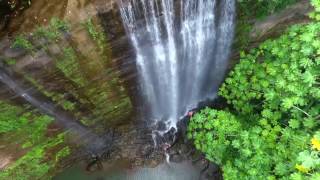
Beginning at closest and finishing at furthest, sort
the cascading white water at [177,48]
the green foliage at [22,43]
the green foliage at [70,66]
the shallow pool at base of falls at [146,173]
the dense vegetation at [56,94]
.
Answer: the green foliage at [22,43] → the dense vegetation at [56,94] → the green foliage at [70,66] → the cascading white water at [177,48] → the shallow pool at base of falls at [146,173]

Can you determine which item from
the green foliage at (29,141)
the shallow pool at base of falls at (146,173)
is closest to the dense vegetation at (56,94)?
the green foliage at (29,141)

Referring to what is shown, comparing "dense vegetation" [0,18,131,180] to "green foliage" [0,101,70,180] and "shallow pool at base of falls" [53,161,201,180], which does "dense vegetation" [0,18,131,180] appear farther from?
"shallow pool at base of falls" [53,161,201,180]

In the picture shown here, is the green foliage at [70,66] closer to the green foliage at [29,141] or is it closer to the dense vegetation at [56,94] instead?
the dense vegetation at [56,94]

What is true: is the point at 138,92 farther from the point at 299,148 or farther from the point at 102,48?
the point at 299,148

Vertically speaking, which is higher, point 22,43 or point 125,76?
point 22,43

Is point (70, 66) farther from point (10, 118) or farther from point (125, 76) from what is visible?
point (10, 118)

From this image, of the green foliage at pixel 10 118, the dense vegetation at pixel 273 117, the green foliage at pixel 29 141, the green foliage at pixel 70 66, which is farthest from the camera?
the green foliage at pixel 29 141

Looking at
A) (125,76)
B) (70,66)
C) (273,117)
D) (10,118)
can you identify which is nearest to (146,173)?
(125,76)
